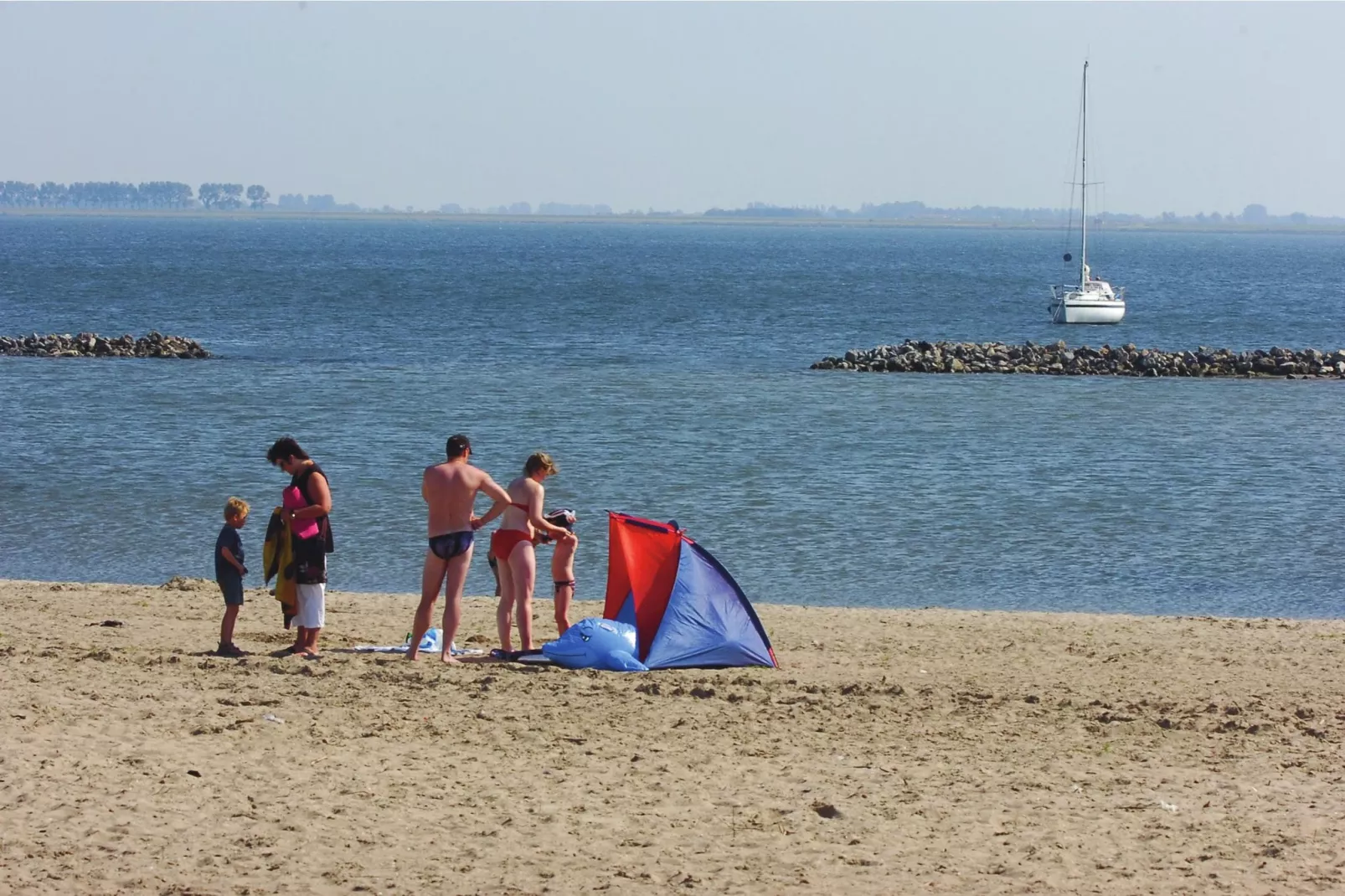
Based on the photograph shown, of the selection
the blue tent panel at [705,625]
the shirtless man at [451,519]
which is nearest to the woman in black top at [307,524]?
the shirtless man at [451,519]

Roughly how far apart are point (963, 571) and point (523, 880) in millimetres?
10789

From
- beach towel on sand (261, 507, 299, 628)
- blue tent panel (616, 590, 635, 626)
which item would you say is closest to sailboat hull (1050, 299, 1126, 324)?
blue tent panel (616, 590, 635, 626)

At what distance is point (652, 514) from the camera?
20375 mm

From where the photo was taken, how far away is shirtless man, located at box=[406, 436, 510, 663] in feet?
32.8

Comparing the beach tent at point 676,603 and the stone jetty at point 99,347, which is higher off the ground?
the beach tent at point 676,603

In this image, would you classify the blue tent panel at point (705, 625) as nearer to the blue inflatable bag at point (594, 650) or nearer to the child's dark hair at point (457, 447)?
the blue inflatable bag at point (594, 650)

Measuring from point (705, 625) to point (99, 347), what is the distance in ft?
119

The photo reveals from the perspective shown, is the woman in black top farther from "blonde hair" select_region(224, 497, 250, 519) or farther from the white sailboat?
the white sailboat

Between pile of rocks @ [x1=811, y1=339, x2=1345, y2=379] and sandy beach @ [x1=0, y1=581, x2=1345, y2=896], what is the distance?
99.4 feet

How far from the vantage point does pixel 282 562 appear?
10297mm

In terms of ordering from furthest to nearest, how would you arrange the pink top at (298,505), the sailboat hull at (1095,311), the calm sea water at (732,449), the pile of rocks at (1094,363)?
the sailboat hull at (1095,311), the pile of rocks at (1094,363), the calm sea water at (732,449), the pink top at (298,505)

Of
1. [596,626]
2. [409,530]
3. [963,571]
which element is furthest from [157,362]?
[596,626]

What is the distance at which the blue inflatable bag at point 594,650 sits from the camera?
35.0 ft

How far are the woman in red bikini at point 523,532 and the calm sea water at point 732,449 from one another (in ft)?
16.8
